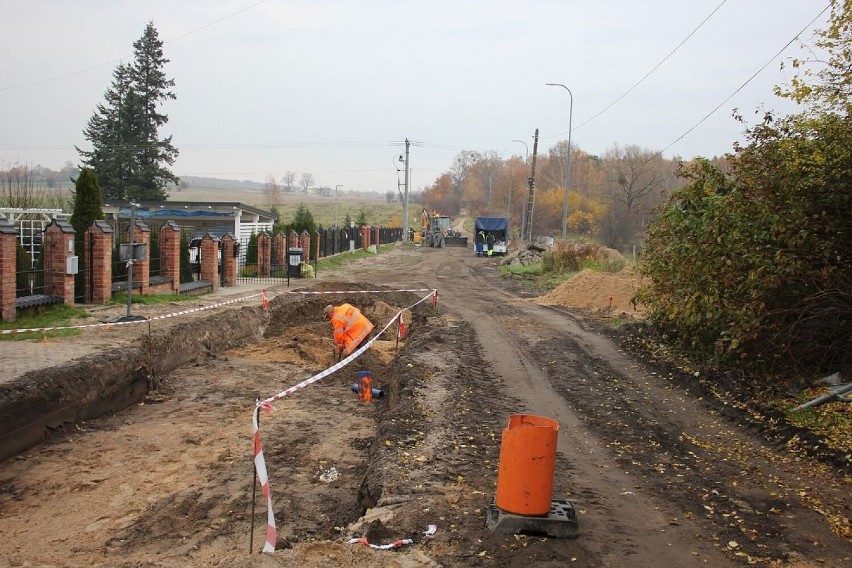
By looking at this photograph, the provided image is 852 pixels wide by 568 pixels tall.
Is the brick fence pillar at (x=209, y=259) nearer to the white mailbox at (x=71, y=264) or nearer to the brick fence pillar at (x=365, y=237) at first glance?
the white mailbox at (x=71, y=264)

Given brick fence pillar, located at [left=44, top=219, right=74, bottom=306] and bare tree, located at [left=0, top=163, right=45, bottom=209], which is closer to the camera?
brick fence pillar, located at [left=44, top=219, right=74, bottom=306]

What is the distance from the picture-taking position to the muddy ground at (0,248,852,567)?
5.45m

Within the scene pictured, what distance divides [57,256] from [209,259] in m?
7.97

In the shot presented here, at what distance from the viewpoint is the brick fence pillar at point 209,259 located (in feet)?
75.6

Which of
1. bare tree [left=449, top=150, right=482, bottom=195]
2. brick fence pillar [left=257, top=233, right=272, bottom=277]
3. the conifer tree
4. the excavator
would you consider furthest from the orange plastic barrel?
bare tree [left=449, top=150, right=482, bottom=195]

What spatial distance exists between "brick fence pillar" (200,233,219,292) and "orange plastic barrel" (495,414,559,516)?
19047 millimetres

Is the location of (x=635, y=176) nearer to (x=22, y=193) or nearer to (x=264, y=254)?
(x=264, y=254)

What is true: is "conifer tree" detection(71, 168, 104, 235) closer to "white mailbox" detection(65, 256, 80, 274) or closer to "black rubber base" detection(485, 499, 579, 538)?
"white mailbox" detection(65, 256, 80, 274)

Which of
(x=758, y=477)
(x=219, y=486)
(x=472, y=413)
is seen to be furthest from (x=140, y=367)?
(x=758, y=477)

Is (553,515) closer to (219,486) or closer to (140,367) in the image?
(219,486)

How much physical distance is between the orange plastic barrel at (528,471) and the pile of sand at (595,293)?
15.6 meters

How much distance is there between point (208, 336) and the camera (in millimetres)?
14945

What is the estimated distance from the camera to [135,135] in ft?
158

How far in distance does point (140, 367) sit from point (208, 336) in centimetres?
329
